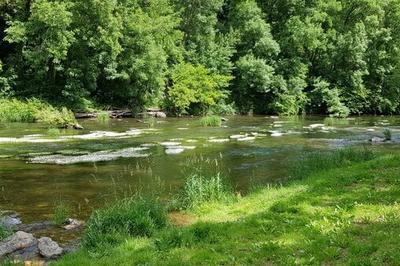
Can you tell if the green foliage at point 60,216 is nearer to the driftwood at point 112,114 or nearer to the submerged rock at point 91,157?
the submerged rock at point 91,157

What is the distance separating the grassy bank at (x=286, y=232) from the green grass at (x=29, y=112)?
76.8 ft

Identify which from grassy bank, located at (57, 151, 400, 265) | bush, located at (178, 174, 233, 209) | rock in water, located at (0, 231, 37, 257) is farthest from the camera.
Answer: bush, located at (178, 174, 233, 209)

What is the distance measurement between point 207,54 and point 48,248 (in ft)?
146

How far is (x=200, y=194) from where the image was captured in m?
13.0

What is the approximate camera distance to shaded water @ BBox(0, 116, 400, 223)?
14.7 metres

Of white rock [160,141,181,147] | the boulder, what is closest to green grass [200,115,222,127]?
white rock [160,141,181,147]

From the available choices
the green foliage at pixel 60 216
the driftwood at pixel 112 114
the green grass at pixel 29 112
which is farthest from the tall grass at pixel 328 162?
the driftwood at pixel 112 114

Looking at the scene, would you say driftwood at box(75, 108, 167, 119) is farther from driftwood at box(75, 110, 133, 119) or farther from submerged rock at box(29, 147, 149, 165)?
submerged rock at box(29, 147, 149, 165)

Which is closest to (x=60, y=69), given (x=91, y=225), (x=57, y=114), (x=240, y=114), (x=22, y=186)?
(x=57, y=114)

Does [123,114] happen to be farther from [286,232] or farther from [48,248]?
[286,232]

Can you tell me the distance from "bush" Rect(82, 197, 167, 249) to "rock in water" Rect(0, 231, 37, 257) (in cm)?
113

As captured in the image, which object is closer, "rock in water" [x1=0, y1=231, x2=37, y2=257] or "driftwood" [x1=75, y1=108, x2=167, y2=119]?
"rock in water" [x1=0, y1=231, x2=37, y2=257]

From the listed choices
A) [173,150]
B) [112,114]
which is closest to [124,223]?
[173,150]

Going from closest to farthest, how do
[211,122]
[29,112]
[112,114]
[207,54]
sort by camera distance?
[211,122] < [29,112] < [112,114] < [207,54]
